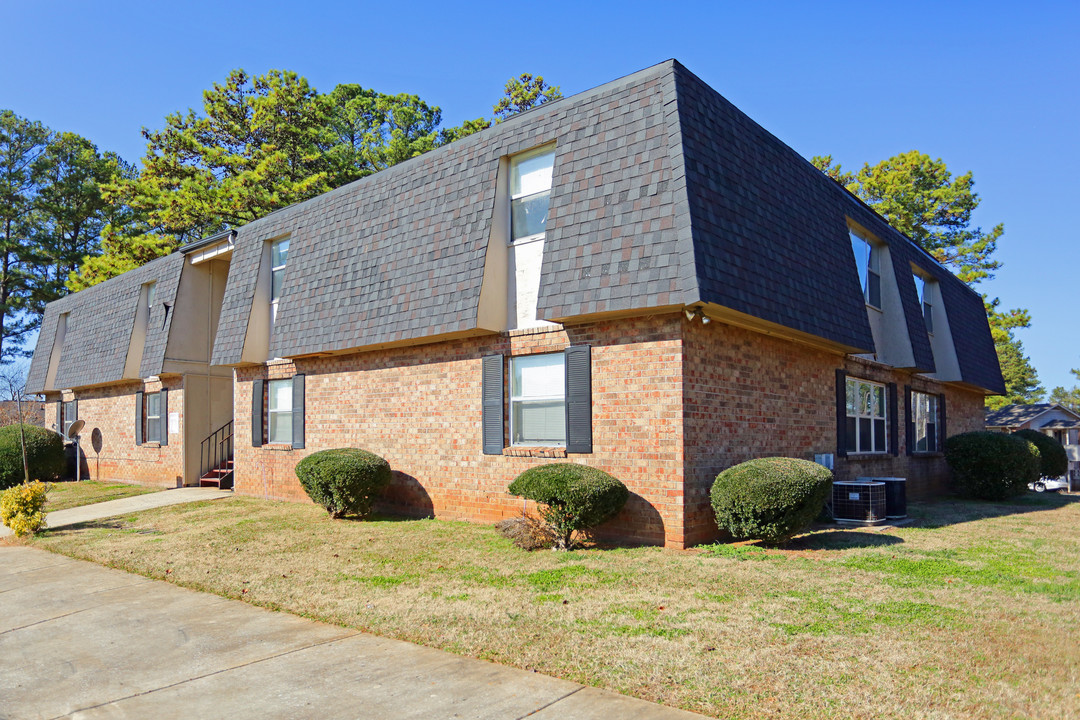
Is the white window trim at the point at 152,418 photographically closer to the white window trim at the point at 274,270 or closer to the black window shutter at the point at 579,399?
the white window trim at the point at 274,270

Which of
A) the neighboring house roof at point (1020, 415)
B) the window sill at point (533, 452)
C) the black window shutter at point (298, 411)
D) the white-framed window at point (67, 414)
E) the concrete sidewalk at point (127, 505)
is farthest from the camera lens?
the neighboring house roof at point (1020, 415)

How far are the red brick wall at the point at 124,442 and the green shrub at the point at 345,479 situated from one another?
8281 mm

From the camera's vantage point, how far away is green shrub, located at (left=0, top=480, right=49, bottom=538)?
11844mm

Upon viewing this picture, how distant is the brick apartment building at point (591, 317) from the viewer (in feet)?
30.9

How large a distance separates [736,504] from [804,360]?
14.0ft

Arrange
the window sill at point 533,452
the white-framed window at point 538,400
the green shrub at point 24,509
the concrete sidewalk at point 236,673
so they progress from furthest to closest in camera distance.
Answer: the green shrub at point 24,509
the white-framed window at point 538,400
the window sill at point 533,452
the concrete sidewalk at point 236,673

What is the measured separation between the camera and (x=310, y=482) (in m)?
12.5

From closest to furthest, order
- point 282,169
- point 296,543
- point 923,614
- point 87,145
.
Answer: point 923,614, point 296,543, point 282,169, point 87,145

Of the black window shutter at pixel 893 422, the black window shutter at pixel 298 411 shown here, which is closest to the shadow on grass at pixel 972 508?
the black window shutter at pixel 893 422

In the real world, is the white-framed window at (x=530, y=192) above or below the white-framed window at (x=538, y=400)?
above

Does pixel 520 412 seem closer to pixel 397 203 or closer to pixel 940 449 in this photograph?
pixel 397 203

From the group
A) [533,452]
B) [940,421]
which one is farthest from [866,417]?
[533,452]

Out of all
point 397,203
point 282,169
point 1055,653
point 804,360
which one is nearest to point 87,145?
point 282,169

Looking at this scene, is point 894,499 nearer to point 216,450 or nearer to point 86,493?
point 216,450
